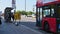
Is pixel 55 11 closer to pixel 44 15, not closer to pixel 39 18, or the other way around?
pixel 44 15

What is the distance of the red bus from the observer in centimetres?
1564

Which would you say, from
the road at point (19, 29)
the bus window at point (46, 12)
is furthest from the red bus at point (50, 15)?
the road at point (19, 29)

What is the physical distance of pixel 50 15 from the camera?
672 inches

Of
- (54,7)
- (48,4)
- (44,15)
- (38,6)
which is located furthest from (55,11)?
(38,6)

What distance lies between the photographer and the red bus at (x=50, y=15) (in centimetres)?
1564

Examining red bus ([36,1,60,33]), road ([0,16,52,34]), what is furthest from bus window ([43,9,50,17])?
road ([0,16,52,34])

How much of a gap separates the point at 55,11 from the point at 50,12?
1.21m

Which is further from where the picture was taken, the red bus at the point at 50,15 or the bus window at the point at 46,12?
the bus window at the point at 46,12

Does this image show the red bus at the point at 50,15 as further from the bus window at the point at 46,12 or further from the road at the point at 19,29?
the road at the point at 19,29

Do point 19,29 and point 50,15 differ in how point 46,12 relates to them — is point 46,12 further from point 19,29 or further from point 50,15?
point 19,29

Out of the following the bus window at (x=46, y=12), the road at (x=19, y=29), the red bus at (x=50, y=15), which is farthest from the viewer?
the road at (x=19, y=29)

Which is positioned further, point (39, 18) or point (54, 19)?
point (39, 18)

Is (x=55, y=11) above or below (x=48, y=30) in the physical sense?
above

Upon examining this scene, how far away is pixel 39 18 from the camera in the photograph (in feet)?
68.5
